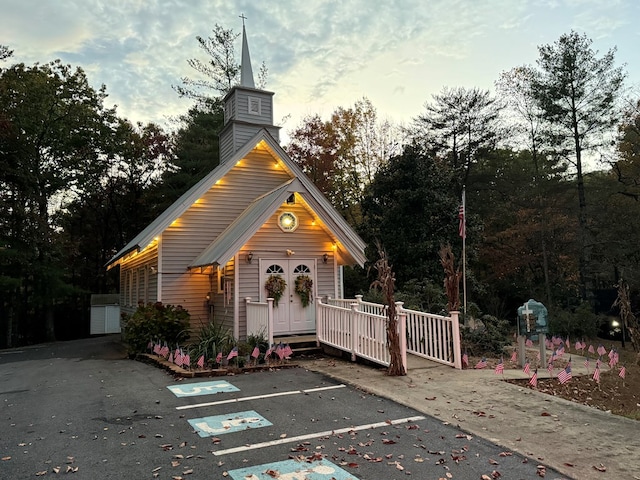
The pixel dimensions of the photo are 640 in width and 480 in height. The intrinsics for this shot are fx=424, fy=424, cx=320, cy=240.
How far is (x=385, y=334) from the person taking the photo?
7.91 meters

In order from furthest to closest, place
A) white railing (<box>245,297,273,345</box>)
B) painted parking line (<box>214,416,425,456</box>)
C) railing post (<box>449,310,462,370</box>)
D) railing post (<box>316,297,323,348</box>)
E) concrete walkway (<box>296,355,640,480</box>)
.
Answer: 1. railing post (<box>316,297,323,348</box>)
2. white railing (<box>245,297,273,345</box>)
3. railing post (<box>449,310,462,370</box>)
4. painted parking line (<box>214,416,425,456</box>)
5. concrete walkway (<box>296,355,640,480</box>)

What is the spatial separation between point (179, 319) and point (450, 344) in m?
6.39

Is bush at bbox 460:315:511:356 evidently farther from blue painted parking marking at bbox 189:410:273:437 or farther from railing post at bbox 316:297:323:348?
blue painted parking marking at bbox 189:410:273:437

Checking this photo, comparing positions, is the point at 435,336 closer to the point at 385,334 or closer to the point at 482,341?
the point at 385,334

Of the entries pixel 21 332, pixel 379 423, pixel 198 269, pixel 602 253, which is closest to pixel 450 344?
pixel 379 423

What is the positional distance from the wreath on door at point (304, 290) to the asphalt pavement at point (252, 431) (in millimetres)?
3278

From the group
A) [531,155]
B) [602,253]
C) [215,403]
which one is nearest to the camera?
[215,403]

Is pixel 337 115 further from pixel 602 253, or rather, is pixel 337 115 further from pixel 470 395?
pixel 470 395

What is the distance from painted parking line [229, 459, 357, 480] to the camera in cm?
360

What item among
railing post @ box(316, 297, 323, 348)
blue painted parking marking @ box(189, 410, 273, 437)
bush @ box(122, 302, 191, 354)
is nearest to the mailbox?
railing post @ box(316, 297, 323, 348)

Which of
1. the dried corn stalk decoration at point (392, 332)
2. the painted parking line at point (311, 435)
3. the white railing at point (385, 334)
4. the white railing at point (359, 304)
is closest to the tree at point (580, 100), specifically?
the white railing at point (359, 304)

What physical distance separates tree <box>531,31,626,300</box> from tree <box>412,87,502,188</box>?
9.82ft

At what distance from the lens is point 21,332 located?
72.5 feet

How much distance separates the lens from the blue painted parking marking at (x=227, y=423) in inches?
187
